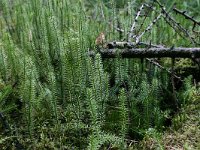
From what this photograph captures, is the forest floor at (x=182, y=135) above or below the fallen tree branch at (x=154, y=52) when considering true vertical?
below

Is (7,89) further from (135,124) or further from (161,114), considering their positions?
(161,114)

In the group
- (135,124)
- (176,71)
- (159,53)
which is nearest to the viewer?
(135,124)

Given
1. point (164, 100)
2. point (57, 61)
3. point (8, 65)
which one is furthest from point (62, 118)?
point (164, 100)

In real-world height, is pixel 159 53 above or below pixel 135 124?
above

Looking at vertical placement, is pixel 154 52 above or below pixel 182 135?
above

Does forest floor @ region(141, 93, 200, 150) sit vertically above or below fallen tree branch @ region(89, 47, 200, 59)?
below

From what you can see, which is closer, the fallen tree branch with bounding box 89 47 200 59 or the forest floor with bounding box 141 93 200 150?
the forest floor with bounding box 141 93 200 150

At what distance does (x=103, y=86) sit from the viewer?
1.83 m

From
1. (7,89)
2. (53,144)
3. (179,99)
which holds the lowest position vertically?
(53,144)

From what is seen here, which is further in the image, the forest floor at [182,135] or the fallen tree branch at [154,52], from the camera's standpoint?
the fallen tree branch at [154,52]

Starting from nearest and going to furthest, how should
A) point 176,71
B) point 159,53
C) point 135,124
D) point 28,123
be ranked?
point 28,123
point 135,124
point 159,53
point 176,71

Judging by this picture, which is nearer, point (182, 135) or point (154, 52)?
Answer: point (182, 135)

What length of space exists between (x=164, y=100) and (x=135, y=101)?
0.37m

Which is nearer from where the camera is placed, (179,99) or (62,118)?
(62,118)
